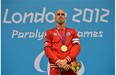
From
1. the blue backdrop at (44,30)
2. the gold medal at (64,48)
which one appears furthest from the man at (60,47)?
the blue backdrop at (44,30)

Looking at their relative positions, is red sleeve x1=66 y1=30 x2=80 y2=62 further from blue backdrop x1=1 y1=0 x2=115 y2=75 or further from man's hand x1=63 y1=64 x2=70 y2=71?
blue backdrop x1=1 y1=0 x2=115 y2=75

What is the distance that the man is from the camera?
145 inches

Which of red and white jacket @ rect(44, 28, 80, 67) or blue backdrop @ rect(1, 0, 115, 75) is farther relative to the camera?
blue backdrop @ rect(1, 0, 115, 75)

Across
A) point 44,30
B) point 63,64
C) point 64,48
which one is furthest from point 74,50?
point 44,30

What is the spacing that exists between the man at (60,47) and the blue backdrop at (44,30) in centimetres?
166

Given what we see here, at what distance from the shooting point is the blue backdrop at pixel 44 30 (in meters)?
5.44

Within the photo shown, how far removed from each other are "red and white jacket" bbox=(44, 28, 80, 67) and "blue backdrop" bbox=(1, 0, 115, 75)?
1662 mm

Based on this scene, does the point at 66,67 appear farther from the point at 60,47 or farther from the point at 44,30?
the point at 44,30

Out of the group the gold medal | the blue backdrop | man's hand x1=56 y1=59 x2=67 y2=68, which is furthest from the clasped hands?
the blue backdrop

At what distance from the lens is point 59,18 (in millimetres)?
3756

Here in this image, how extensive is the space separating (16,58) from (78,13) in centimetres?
118

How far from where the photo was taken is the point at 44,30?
547 cm

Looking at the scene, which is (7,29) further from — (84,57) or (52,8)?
(84,57)

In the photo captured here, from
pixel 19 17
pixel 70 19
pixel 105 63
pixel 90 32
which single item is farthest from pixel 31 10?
pixel 105 63
